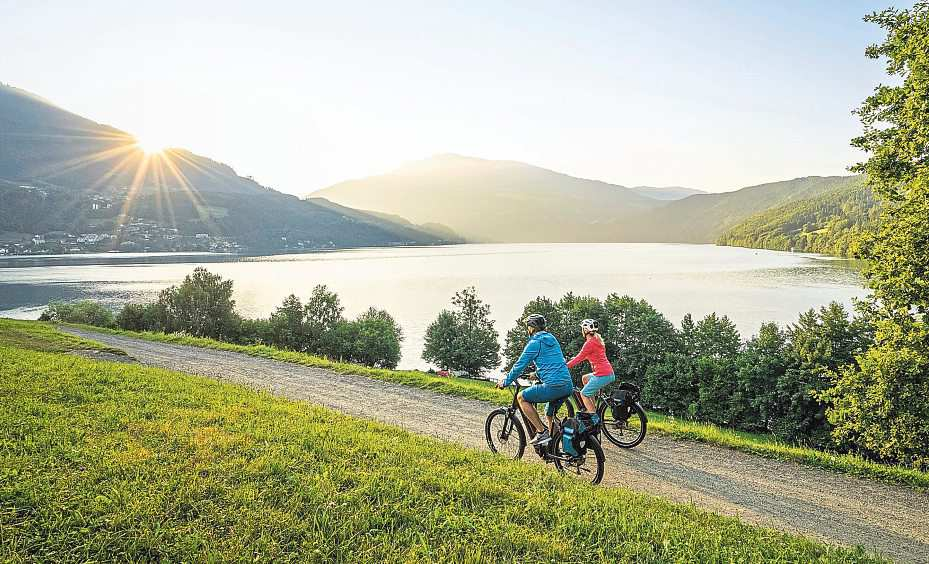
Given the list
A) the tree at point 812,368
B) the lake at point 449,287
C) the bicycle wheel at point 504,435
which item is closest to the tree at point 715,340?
the tree at point 812,368

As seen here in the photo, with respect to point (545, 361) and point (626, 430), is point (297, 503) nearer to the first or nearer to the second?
point (545, 361)

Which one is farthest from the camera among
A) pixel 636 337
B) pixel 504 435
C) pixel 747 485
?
pixel 636 337

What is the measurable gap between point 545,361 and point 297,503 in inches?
170

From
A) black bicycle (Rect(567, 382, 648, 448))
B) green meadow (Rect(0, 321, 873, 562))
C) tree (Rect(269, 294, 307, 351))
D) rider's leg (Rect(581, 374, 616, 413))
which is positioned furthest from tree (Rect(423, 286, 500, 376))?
green meadow (Rect(0, 321, 873, 562))

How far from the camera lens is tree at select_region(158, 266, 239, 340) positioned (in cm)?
5531

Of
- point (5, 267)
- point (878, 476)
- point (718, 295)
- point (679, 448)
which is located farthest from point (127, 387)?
point (5, 267)

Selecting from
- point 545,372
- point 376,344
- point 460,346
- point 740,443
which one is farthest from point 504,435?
point 460,346

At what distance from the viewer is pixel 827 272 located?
119m

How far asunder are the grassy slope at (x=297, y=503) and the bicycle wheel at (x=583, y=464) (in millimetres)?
605

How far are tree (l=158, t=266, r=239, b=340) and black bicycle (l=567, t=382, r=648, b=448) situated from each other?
169 ft

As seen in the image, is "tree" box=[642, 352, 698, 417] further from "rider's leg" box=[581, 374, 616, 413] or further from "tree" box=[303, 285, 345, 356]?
"tree" box=[303, 285, 345, 356]

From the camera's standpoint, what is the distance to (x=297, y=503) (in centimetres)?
591

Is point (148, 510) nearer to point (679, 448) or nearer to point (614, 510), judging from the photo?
point (614, 510)

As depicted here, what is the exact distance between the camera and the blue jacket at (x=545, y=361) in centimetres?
845
